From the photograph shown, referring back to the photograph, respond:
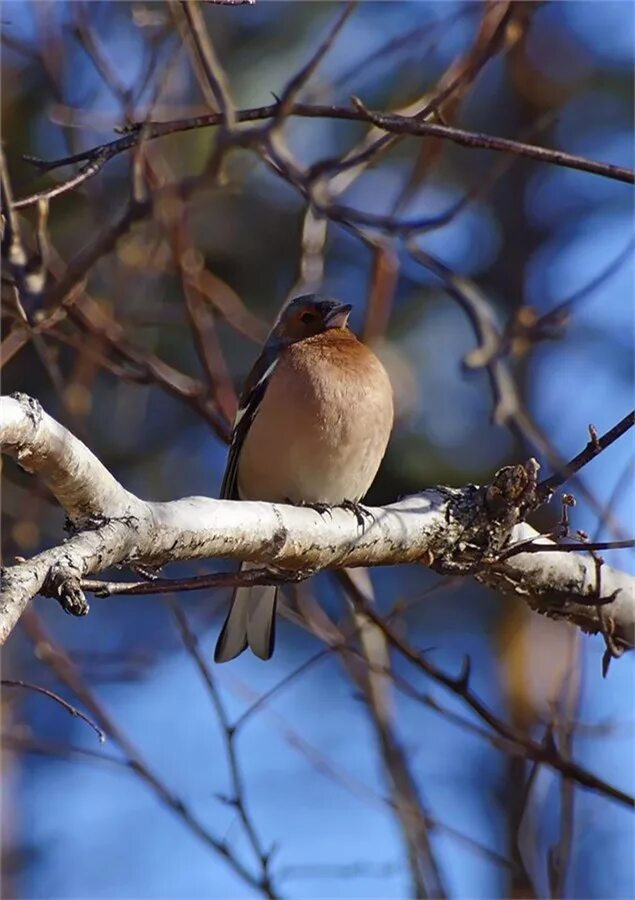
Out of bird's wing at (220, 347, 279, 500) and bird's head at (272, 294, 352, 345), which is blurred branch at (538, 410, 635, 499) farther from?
bird's head at (272, 294, 352, 345)

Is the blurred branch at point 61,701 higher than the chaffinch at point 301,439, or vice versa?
the chaffinch at point 301,439

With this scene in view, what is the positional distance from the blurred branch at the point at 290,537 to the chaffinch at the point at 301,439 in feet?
2.98

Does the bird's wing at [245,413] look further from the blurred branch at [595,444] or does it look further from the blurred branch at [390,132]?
the blurred branch at [595,444]

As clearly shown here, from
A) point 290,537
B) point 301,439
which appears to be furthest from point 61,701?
point 301,439

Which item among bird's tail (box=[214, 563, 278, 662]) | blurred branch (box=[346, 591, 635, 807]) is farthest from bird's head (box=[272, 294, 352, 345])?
blurred branch (box=[346, 591, 635, 807])

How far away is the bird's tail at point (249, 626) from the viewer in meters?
4.83

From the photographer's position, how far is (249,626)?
4.83 m

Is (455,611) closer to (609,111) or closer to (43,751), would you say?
(609,111)

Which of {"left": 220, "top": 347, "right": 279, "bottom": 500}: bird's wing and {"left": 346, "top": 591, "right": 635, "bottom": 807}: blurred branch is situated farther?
{"left": 220, "top": 347, "right": 279, "bottom": 500}: bird's wing

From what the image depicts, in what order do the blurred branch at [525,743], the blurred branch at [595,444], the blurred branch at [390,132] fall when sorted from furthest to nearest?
the blurred branch at [525,743] → the blurred branch at [390,132] → the blurred branch at [595,444]

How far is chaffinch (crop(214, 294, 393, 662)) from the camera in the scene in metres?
4.82

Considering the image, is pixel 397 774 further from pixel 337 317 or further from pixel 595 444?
pixel 337 317

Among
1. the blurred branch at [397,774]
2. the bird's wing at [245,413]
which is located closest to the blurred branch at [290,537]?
the blurred branch at [397,774]

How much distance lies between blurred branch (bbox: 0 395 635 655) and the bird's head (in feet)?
5.42
